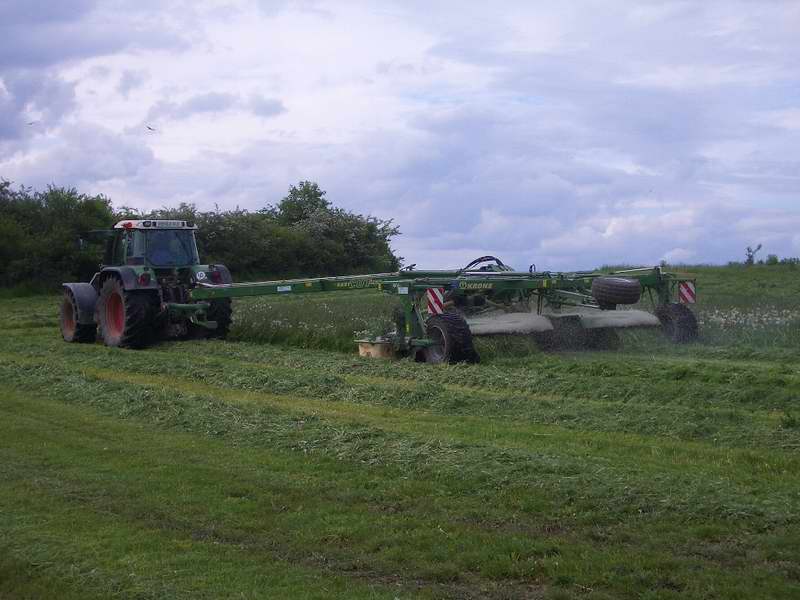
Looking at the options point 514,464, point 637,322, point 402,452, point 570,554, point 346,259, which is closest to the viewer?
point 570,554

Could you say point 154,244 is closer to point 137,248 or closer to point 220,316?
point 137,248

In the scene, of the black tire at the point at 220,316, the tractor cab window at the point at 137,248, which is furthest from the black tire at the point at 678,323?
the tractor cab window at the point at 137,248

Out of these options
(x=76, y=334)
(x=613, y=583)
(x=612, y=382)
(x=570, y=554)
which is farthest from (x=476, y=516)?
(x=76, y=334)

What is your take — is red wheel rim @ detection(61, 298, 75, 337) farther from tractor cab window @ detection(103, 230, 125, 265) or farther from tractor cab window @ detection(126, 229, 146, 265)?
tractor cab window @ detection(126, 229, 146, 265)

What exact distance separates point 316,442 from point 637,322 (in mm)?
8093

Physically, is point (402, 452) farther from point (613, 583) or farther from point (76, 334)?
point (76, 334)

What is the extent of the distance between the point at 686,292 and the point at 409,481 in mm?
10213

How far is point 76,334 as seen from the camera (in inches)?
727

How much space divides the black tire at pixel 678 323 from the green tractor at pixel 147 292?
7548 mm

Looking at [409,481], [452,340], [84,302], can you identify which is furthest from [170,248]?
[409,481]

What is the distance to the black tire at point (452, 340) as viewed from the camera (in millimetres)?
13852

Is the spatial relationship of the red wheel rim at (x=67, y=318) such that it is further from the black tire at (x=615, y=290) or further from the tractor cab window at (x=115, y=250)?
the black tire at (x=615, y=290)

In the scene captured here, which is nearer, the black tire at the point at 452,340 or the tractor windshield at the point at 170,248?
the black tire at the point at 452,340

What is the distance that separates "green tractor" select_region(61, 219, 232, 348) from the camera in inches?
683
